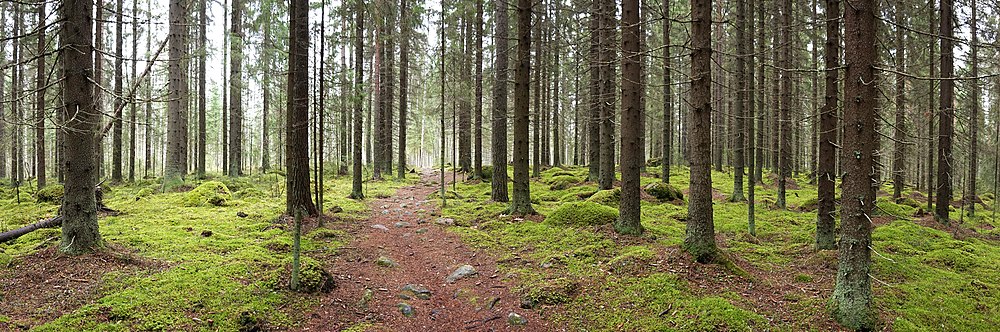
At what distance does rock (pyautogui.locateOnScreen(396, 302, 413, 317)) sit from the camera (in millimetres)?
6066

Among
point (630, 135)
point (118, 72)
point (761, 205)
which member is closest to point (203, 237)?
point (630, 135)

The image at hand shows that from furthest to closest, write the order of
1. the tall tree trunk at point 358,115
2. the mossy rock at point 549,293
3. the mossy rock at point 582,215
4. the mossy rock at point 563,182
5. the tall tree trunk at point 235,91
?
the tall tree trunk at point 235,91 < the mossy rock at point 563,182 < the tall tree trunk at point 358,115 < the mossy rock at point 582,215 < the mossy rock at point 549,293

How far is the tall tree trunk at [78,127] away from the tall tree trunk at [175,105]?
30.1 feet

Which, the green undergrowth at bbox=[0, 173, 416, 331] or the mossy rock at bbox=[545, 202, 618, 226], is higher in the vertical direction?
the mossy rock at bbox=[545, 202, 618, 226]

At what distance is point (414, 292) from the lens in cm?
680

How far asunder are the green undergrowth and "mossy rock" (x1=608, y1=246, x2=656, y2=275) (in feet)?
13.8

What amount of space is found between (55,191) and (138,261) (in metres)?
9.95

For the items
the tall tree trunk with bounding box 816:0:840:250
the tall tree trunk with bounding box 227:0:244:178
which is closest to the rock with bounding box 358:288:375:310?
the tall tree trunk with bounding box 816:0:840:250

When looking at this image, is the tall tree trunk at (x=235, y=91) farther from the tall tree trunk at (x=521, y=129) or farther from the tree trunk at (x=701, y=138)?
the tree trunk at (x=701, y=138)

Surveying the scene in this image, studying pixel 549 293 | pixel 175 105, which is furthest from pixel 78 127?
pixel 175 105

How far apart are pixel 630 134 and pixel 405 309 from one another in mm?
4933

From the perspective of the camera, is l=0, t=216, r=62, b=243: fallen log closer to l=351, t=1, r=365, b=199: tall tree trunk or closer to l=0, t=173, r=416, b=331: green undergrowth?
l=0, t=173, r=416, b=331: green undergrowth

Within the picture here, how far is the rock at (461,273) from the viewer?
7355 millimetres

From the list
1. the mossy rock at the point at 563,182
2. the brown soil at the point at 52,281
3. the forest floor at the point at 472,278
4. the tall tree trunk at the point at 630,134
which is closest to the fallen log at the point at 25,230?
the forest floor at the point at 472,278
